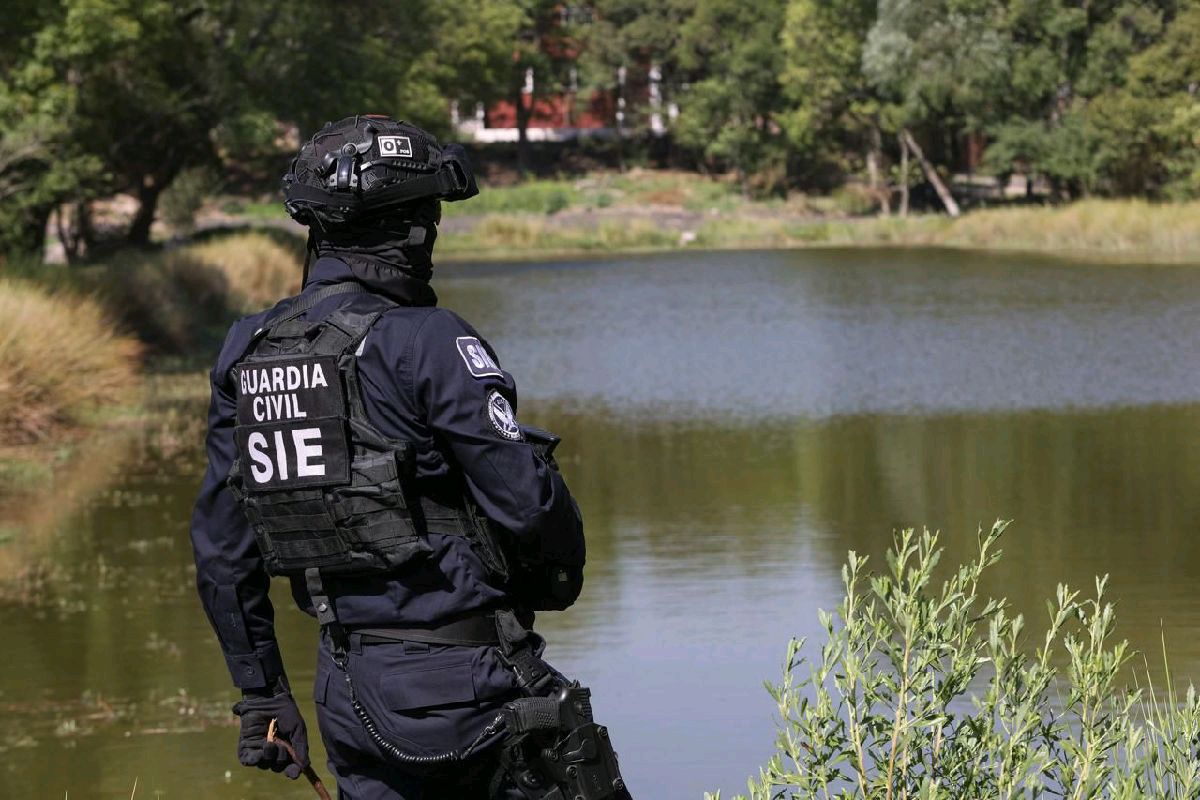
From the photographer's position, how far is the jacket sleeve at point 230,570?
13.5 ft

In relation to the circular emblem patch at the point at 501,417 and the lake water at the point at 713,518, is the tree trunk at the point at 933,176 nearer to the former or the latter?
the lake water at the point at 713,518

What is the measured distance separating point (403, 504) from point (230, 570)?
555 mm

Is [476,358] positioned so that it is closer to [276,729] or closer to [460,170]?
[460,170]

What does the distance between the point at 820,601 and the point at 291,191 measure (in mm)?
6244

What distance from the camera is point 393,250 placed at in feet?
13.1

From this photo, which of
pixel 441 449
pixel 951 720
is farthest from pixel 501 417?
pixel 951 720

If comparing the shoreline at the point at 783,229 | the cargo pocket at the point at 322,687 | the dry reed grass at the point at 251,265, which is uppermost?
the cargo pocket at the point at 322,687

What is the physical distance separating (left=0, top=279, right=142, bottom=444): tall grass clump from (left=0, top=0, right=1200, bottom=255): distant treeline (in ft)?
11.3

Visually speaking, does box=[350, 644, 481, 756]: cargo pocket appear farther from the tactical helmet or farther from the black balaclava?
the tactical helmet

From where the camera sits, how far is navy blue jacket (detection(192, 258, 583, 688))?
147 inches

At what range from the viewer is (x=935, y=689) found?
14.1 ft

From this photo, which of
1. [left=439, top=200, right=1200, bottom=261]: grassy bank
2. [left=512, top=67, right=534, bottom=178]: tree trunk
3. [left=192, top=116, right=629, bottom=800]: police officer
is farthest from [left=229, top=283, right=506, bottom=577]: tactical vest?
[left=512, top=67, right=534, bottom=178]: tree trunk

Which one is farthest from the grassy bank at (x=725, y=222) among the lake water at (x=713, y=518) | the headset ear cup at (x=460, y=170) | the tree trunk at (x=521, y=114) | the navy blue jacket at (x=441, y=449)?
the navy blue jacket at (x=441, y=449)

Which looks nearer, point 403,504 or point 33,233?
point 403,504
